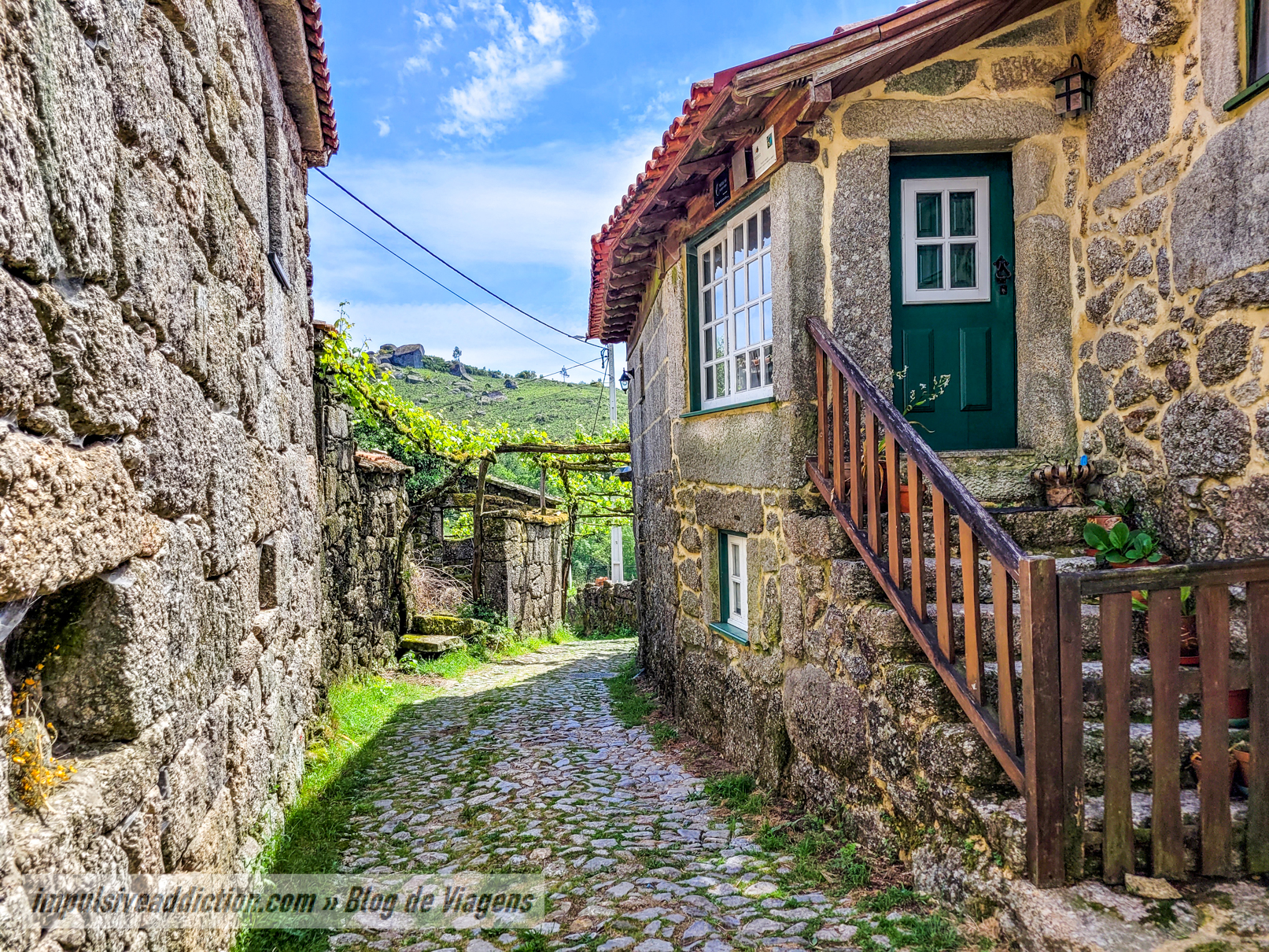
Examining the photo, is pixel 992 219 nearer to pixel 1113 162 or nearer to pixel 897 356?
pixel 1113 162

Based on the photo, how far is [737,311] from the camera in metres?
5.32

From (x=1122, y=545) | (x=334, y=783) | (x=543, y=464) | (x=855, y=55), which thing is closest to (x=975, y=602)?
(x=1122, y=545)

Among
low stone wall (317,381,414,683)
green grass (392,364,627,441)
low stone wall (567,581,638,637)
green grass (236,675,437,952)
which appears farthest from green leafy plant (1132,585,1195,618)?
green grass (392,364,627,441)

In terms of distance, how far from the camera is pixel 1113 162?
4145 millimetres

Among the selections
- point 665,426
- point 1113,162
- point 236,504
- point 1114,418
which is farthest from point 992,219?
point 236,504

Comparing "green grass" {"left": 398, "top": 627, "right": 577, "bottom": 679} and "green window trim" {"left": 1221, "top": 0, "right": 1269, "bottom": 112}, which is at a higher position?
"green window trim" {"left": 1221, "top": 0, "right": 1269, "bottom": 112}

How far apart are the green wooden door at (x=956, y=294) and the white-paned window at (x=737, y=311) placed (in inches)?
30.0

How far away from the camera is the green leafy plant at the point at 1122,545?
3.65 meters

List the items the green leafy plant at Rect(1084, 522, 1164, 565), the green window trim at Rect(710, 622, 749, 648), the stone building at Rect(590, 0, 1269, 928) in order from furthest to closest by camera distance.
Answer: the green window trim at Rect(710, 622, 749, 648) < the green leafy plant at Rect(1084, 522, 1164, 565) < the stone building at Rect(590, 0, 1269, 928)

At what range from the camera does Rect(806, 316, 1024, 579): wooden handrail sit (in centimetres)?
273

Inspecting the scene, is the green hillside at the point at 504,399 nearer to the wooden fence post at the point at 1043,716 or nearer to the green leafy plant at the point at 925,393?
the green leafy plant at the point at 925,393

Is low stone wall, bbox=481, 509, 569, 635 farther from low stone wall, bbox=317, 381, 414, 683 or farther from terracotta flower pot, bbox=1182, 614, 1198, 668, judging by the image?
terracotta flower pot, bbox=1182, 614, 1198, 668

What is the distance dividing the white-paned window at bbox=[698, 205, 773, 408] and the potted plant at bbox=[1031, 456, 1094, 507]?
1615mm

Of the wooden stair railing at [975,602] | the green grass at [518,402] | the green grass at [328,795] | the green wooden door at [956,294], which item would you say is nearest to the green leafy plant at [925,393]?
the green wooden door at [956,294]
